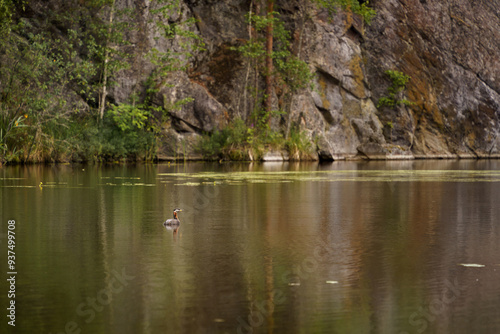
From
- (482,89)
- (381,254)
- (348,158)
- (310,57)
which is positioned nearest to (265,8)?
(310,57)

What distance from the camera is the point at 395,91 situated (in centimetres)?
4509

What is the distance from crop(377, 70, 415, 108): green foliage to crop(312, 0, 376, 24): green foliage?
3.68 meters

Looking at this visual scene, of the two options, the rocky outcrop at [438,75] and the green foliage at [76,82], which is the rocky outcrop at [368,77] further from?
the green foliage at [76,82]

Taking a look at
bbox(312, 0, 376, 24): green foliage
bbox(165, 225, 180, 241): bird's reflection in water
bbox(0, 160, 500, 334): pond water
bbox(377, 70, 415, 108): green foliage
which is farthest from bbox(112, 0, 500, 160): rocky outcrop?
bbox(165, 225, 180, 241): bird's reflection in water

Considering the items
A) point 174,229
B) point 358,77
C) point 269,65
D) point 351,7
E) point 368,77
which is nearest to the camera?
point 174,229

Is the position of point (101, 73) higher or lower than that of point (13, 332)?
higher

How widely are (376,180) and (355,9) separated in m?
24.9

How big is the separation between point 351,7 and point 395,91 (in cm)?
641

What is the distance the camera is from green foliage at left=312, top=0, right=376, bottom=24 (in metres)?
38.6

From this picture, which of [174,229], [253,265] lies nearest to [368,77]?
[174,229]

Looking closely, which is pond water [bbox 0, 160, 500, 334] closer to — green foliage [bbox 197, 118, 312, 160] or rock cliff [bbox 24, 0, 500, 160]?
green foliage [bbox 197, 118, 312, 160]

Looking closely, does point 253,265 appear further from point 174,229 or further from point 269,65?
point 269,65

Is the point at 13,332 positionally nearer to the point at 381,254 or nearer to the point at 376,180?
the point at 381,254

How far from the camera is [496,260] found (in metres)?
7.04
